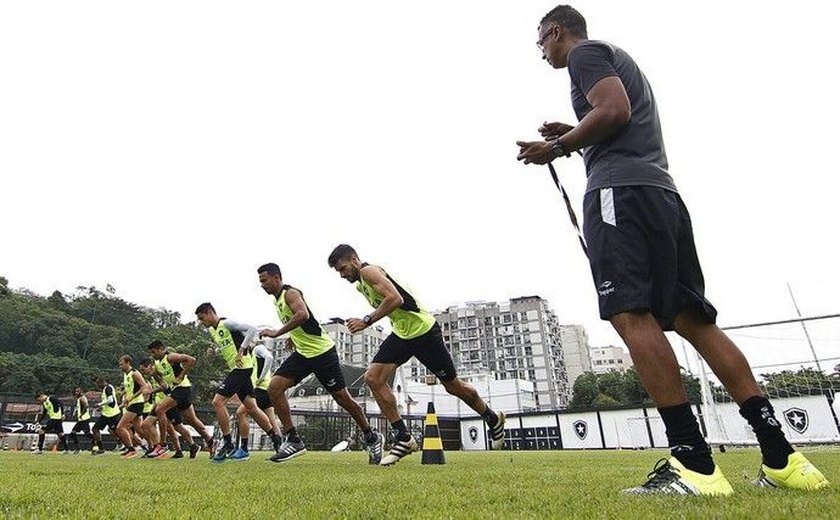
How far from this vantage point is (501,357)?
116125mm

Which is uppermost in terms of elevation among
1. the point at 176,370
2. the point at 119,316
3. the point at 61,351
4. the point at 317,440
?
the point at 119,316

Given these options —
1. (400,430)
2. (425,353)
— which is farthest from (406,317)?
(400,430)

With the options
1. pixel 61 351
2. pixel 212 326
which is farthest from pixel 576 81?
pixel 61 351

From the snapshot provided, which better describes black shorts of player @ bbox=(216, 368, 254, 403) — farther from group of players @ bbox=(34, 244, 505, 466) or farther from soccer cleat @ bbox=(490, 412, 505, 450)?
→ soccer cleat @ bbox=(490, 412, 505, 450)

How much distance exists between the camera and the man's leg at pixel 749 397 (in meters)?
2.32

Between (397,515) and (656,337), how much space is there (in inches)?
52.7

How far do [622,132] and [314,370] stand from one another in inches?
203

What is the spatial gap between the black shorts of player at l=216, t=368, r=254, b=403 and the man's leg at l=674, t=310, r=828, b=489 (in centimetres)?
665

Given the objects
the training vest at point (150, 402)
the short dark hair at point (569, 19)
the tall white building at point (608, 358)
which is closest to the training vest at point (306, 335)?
the short dark hair at point (569, 19)

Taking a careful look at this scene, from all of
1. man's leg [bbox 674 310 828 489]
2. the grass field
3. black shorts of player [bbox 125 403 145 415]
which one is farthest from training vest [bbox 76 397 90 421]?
man's leg [bbox 674 310 828 489]

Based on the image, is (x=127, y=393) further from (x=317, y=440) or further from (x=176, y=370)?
(x=317, y=440)

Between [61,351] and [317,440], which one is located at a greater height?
[61,351]

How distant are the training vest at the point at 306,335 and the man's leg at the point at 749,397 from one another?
4.91 meters

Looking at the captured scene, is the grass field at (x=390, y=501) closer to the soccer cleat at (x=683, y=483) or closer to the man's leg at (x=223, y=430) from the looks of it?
the soccer cleat at (x=683, y=483)
